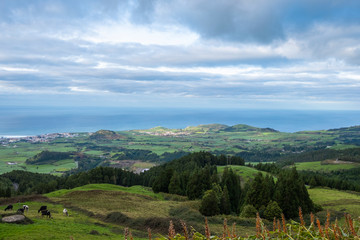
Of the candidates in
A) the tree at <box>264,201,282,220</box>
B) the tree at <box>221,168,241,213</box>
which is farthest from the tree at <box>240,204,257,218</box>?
the tree at <box>221,168,241,213</box>

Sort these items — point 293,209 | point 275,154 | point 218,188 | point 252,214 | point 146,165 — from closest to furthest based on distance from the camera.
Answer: point 252,214 → point 293,209 → point 218,188 → point 146,165 → point 275,154

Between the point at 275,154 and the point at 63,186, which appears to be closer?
the point at 63,186

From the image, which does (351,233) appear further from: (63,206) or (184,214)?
(63,206)

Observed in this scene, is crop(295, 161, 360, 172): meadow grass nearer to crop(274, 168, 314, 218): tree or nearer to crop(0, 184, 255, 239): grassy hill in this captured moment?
crop(274, 168, 314, 218): tree

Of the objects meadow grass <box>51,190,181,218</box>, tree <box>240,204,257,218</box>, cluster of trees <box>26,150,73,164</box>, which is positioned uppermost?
meadow grass <box>51,190,181,218</box>

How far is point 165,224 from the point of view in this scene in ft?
85.8

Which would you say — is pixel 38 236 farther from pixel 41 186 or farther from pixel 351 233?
pixel 41 186

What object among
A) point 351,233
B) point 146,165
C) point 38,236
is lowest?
point 146,165

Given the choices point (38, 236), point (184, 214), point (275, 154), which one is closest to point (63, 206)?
point (184, 214)

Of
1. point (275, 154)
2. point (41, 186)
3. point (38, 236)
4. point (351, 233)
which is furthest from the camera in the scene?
point (275, 154)

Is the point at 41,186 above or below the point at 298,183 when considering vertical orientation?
below

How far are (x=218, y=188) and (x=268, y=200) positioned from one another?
11.3m

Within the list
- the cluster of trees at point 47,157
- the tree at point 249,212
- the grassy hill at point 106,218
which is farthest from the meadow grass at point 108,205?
the cluster of trees at point 47,157

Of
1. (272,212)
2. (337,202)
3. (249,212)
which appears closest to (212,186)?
(249,212)
